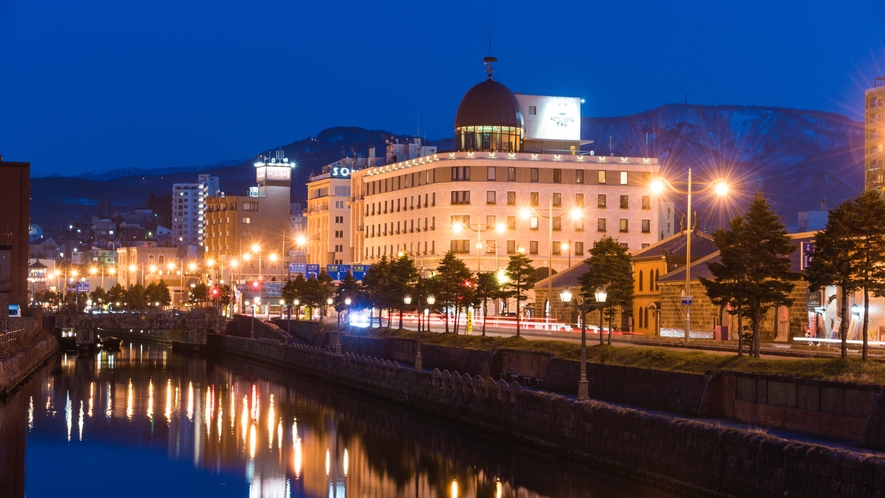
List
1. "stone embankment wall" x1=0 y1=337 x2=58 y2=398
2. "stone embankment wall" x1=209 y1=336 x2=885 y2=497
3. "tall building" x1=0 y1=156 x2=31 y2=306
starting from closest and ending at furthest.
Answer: "stone embankment wall" x1=209 y1=336 x2=885 y2=497, "stone embankment wall" x1=0 y1=337 x2=58 y2=398, "tall building" x1=0 y1=156 x2=31 y2=306

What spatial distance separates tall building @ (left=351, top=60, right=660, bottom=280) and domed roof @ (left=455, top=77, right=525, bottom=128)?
12 cm

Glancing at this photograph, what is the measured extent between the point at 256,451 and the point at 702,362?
841 inches

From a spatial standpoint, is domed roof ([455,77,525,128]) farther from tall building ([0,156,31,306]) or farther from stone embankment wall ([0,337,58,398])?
stone embankment wall ([0,337,58,398])

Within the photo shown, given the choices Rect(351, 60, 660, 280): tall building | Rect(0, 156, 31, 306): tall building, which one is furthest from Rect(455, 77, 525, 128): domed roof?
Rect(0, 156, 31, 306): tall building

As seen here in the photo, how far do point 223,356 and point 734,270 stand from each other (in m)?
90.9

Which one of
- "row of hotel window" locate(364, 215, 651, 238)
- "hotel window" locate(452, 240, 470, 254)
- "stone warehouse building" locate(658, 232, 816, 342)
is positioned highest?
"row of hotel window" locate(364, 215, 651, 238)

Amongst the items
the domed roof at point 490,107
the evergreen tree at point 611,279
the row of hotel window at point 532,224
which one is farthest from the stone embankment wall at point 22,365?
the domed roof at point 490,107

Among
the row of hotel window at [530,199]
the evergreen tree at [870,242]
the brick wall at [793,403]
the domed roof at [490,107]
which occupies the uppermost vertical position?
the domed roof at [490,107]

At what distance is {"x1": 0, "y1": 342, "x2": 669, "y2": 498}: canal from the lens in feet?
141

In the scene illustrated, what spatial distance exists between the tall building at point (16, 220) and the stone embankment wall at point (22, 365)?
18671 mm

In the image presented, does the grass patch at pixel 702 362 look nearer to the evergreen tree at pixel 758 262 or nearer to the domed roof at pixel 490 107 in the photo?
the evergreen tree at pixel 758 262

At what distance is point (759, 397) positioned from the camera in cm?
3744

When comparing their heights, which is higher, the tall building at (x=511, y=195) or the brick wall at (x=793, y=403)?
the tall building at (x=511, y=195)

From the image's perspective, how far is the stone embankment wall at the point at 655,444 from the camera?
29.0 m
